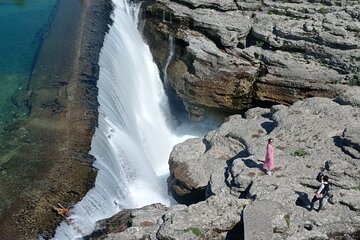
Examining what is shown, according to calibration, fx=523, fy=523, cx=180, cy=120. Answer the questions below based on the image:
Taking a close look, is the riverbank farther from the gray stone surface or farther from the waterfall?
the gray stone surface

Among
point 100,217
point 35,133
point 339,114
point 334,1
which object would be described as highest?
point 334,1

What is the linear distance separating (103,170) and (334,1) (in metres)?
14.9

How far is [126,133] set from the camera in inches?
920

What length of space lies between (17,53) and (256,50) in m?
12.7

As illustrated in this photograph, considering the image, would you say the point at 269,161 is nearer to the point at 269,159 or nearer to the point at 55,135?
the point at 269,159

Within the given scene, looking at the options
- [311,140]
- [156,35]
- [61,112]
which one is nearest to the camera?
[311,140]

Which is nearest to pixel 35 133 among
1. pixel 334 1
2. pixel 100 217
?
pixel 100 217

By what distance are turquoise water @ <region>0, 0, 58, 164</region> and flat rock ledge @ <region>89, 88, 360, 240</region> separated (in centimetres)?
666

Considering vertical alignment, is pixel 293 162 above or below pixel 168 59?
below

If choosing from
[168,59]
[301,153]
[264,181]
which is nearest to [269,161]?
[264,181]

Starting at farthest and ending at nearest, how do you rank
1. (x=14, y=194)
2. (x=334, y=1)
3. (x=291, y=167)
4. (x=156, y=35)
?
(x=156, y=35)
(x=334, y=1)
(x=291, y=167)
(x=14, y=194)

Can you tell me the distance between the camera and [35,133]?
67.8 ft

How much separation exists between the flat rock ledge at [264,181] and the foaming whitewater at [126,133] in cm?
102

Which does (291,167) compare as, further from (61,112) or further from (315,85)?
(61,112)
